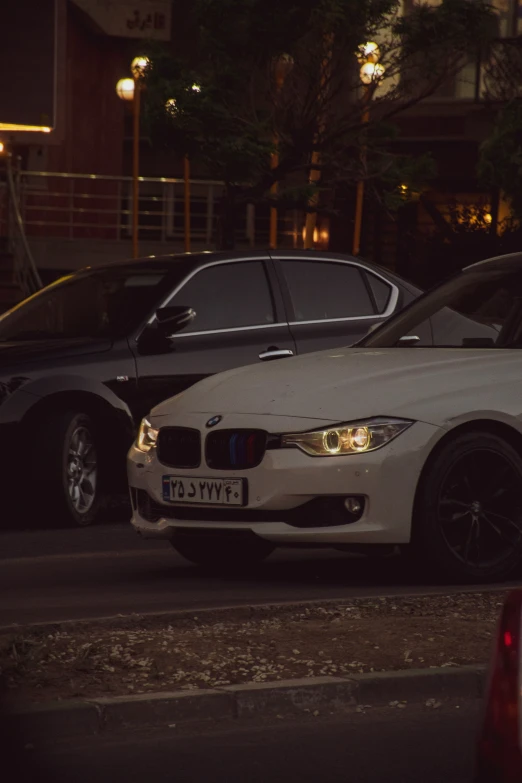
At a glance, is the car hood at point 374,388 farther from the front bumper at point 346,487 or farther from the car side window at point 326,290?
the car side window at point 326,290

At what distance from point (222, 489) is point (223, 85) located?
13.4 metres

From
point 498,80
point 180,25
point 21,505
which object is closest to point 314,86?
point 498,80

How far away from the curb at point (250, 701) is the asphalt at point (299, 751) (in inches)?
2.6

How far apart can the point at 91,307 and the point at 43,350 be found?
2.29 ft

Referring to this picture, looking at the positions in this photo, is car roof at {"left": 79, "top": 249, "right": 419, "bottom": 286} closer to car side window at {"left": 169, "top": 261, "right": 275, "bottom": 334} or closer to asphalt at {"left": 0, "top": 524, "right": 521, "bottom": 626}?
car side window at {"left": 169, "top": 261, "right": 275, "bottom": 334}

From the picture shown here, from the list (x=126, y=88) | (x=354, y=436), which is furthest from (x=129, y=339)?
(x=126, y=88)

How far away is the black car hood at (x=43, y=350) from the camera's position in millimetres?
11844

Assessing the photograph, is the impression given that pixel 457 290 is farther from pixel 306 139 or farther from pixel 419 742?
pixel 306 139

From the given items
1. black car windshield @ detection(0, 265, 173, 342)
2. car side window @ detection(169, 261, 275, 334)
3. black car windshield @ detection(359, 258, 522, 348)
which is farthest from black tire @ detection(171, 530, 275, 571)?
car side window @ detection(169, 261, 275, 334)

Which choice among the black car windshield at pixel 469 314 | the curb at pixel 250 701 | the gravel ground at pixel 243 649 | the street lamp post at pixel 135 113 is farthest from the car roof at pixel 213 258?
the street lamp post at pixel 135 113

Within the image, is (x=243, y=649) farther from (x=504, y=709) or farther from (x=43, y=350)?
(x=43, y=350)

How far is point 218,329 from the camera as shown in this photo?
40.8 ft

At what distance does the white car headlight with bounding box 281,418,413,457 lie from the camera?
848cm

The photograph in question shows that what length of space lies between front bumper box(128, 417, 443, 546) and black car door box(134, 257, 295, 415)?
357cm
